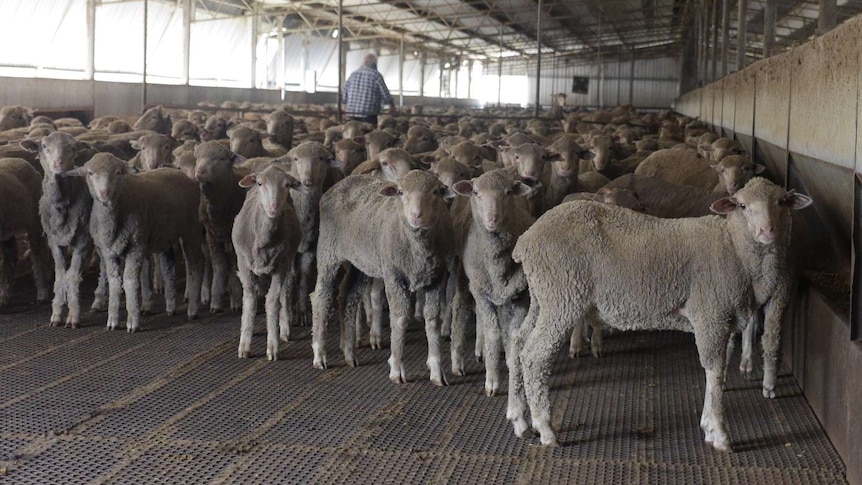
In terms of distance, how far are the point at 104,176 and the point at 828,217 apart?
578 cm

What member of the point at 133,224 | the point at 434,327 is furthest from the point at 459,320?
the point at 133,224

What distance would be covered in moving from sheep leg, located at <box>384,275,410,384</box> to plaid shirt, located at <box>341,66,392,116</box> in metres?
9.89

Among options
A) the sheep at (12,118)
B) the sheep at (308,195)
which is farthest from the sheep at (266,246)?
the sheep at (12,118)

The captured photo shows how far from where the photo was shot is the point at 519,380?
5879 millimetres

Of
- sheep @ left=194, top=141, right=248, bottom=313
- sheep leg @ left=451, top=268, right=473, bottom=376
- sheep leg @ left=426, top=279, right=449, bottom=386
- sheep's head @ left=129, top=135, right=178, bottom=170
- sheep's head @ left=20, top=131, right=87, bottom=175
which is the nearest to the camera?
sheep leg @ left=426, top=279, right=449, bottom=386

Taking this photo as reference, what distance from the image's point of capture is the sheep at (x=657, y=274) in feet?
17.8

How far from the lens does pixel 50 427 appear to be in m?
5.73

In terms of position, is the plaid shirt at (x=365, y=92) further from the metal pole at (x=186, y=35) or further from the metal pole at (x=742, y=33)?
the metal pole at (x=186, y=35)

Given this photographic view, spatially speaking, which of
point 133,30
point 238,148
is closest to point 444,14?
point 133,30

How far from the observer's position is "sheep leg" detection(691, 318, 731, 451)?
5410 mm

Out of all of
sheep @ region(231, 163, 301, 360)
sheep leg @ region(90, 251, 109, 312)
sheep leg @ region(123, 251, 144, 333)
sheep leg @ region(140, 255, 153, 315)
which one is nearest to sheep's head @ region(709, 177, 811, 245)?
sheep @ region(231, 163, 301, 360)

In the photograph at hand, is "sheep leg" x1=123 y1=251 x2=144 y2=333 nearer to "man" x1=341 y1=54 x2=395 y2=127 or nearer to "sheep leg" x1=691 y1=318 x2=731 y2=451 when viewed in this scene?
"sheep leg" x1=691 y1=318 x2=731 y2=451

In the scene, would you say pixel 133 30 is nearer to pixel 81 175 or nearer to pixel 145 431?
pixel 81 175

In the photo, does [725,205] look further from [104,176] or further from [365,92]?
[365,92]
